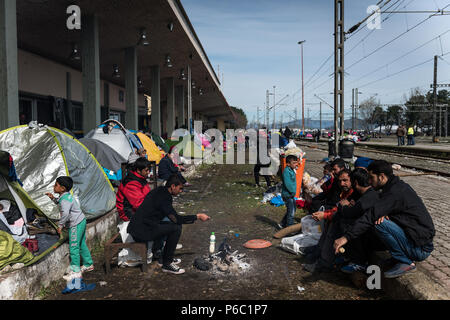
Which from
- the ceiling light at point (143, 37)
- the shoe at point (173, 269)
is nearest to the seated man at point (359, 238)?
the shoe at point (173, 269)

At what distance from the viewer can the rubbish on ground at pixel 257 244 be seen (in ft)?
18.0

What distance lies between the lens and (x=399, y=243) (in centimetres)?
371

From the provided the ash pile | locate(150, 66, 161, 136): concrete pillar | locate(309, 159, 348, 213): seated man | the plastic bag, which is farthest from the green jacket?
locate(150, 66, 161, 136): concrete pillar

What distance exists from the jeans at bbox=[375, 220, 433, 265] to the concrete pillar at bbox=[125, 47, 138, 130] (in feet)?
46.7

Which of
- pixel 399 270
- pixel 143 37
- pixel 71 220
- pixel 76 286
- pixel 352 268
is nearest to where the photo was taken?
pixel 399 270

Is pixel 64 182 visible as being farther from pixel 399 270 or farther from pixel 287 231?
pixel 399 270

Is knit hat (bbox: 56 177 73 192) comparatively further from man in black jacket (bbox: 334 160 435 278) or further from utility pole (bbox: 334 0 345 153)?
utility pole (bbox: 334 0 345 153)

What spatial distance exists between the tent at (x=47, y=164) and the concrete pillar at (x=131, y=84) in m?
10.3

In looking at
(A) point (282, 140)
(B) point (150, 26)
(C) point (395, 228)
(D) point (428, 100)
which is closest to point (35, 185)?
(C) point (395, 228)

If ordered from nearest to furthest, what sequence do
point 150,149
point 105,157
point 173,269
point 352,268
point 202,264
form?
point 352,268 → point 173,269 → point 202,264 → point 105,157 → point 150,149

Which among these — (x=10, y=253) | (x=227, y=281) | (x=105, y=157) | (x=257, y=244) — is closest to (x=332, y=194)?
(x=257, y=244)

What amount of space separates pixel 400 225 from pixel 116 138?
798 centimetres

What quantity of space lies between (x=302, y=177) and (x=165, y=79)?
19.8 m
